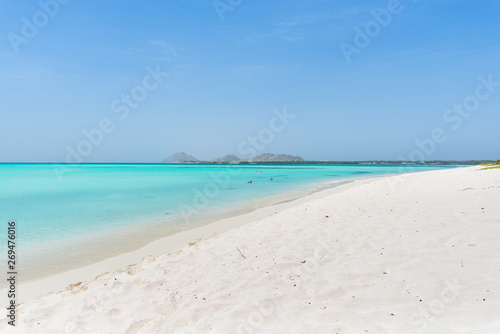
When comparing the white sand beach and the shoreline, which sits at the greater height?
the shoreline

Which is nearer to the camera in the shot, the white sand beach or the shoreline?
the white sand beach

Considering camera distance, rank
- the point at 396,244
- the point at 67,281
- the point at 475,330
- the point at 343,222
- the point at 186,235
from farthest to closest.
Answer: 1. the point at 186,235
2. the point at 343,222
3. the point at 67,281
4. the point at 396,244
5. the point at 475,330

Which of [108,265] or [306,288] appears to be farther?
Result: [108,265]

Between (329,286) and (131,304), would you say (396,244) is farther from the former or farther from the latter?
(131,304)

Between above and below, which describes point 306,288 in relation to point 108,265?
below

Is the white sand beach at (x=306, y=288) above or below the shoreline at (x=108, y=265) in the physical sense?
below

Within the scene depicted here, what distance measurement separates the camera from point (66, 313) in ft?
14.5

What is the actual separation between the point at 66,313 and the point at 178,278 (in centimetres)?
173

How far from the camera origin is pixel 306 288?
438 cm

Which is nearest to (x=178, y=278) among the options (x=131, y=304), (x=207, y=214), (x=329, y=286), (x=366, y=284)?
(x=131, y=304)

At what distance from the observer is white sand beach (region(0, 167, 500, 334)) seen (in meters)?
3.53

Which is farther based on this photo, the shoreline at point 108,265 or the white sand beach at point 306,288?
the shoreline at point 108,265

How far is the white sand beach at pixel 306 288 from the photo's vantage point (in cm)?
353

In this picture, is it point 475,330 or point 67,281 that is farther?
point 67,281
